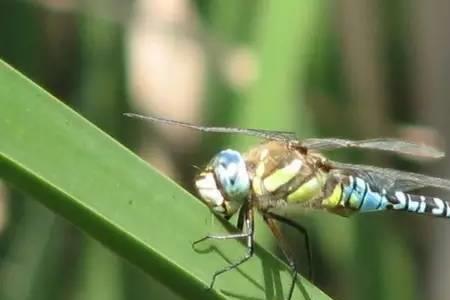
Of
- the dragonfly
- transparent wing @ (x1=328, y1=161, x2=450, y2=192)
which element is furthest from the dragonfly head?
transparent wing @ (x1=328, y1=161, x2=450, y2=192)

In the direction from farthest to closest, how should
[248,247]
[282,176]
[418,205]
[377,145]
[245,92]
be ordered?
[245,92] < [418,205] < [377,145] < [282,176] < [248,247]

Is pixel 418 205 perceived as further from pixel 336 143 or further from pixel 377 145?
pixel 336 143

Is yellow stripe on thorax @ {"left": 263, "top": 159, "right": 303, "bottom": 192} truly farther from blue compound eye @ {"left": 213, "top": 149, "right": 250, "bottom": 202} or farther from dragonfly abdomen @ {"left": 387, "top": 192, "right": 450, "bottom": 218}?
dragonfly abdomen @ {"left": 387, "top": 192, "right": 450, "bottom": 218}

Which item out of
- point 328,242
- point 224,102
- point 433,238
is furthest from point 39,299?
point 433,238

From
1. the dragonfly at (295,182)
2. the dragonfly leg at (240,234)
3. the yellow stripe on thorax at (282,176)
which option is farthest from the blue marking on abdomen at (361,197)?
the dragonfly leg at (240,234)

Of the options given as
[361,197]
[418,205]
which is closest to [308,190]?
[361,197]
